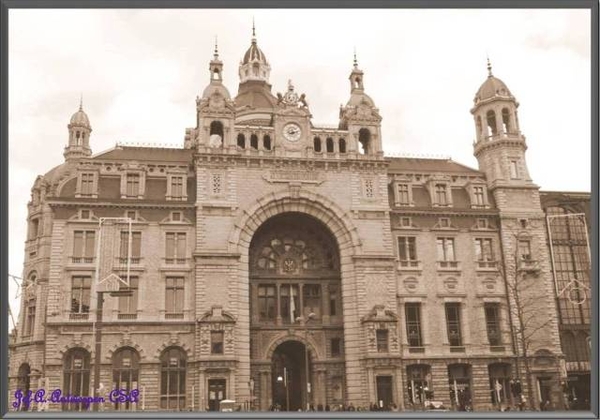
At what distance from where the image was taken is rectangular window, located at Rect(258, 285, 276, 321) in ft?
184

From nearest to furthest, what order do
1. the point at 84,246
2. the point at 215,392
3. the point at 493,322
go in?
the point at 215,392
the point at 84,246
the point at 493,322

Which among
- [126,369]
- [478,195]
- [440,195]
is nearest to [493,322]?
[478,195]

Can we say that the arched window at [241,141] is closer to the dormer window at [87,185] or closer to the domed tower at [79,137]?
the dormer window at [87,185]

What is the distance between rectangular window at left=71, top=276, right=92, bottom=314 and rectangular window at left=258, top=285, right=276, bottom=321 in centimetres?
1393

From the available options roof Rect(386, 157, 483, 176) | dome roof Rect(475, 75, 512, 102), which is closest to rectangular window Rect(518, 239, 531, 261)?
roof Rect(386, 157, 483, 176)

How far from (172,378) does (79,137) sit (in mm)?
28912

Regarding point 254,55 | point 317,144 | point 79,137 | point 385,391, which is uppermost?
point 254,55

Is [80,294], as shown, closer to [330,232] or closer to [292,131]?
[330,232]

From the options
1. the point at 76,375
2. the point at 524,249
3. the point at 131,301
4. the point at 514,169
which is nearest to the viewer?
the point at 76,375

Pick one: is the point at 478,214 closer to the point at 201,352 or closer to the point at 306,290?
the point at 306,290

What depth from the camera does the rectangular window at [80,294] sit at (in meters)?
51.1

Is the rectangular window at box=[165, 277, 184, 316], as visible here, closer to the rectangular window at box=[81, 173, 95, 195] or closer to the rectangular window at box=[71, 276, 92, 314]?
the rectangular window at box=[71, 276, 92, 314]

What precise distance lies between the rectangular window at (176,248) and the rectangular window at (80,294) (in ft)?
21.1

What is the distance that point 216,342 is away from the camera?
50.8 m
